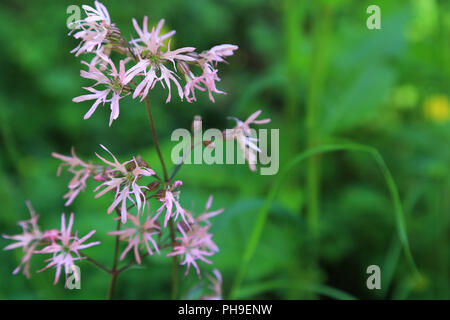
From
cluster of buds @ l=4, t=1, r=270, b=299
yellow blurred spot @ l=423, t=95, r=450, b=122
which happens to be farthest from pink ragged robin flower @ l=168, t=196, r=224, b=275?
yellow blurred spot @ l=423, t=95, r=450, b=122

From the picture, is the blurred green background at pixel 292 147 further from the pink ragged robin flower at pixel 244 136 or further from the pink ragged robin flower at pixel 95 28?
the pink ragged robin flower at pixel 95 28

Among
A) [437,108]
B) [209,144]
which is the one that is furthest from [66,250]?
[437,108]

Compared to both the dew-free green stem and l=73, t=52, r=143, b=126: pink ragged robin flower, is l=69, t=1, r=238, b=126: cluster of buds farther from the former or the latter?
the dew-free green stem

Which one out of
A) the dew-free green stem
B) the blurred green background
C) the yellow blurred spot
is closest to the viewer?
the dew-free green stem

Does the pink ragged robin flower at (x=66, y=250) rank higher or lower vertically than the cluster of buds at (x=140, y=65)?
lower

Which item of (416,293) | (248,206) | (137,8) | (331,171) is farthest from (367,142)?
(137,8)

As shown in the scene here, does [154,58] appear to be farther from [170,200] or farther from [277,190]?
[277,190]

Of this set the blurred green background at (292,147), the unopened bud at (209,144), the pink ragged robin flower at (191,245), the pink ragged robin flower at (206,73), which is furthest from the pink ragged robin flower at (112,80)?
the blurred green background at (292,147)
